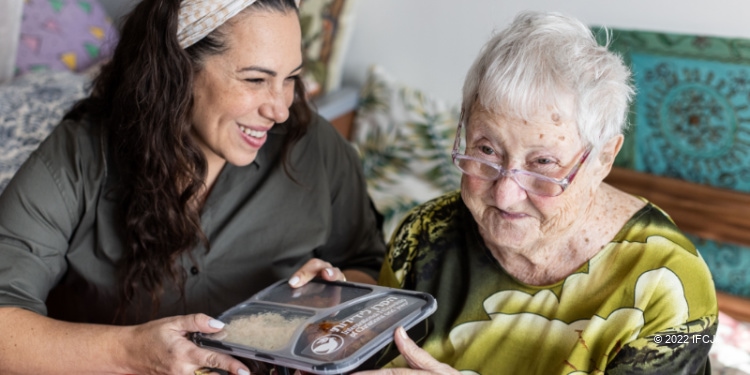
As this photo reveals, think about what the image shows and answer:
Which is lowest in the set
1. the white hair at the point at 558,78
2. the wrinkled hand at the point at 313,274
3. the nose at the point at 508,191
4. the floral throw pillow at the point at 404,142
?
the floral throw pillow at the point at 404,142

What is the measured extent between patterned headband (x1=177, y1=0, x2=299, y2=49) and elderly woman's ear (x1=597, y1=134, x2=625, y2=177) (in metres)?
0.78

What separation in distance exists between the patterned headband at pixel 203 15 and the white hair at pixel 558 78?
56cm

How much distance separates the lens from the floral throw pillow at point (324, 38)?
3145mm

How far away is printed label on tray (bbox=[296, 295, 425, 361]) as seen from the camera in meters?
1.24

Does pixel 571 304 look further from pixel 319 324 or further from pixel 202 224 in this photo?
pixel 202 224

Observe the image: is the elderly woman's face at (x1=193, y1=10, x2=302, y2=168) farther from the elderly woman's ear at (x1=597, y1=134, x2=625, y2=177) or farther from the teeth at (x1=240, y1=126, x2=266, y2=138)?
the elderly woman's ear at (x1=597, y1=134, x2=625, y2=177)

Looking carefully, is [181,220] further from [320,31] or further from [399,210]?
[320,31]

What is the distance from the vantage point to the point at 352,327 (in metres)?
1.30

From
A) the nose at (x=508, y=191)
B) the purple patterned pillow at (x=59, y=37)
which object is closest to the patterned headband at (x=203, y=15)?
the nose at (x=508, y=191)

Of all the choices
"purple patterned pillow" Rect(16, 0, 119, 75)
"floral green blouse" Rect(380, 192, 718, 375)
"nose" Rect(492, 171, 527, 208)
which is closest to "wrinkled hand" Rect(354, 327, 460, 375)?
"floral green blouse" Rect(380, 192, 718, 375)

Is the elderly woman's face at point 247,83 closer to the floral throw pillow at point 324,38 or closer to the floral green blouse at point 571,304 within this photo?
the floral green blouse at point 571,304

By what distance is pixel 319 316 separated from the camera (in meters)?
1.38

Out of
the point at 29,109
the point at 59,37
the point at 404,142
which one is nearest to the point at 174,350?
the point at 29,109

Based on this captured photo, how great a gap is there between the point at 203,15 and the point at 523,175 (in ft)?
2.45
